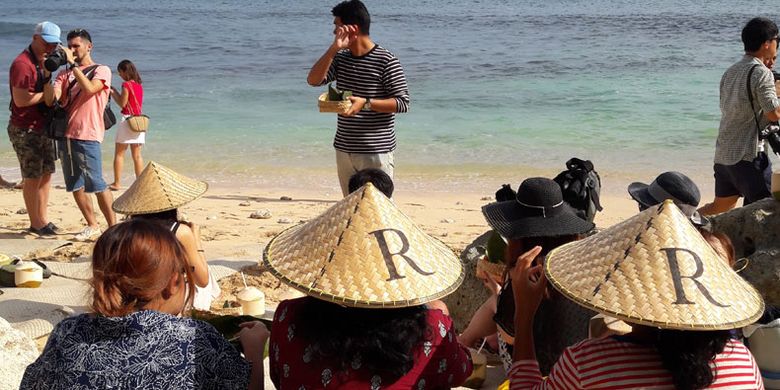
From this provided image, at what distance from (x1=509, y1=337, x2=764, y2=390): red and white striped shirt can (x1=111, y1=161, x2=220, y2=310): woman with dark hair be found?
90.6 inches

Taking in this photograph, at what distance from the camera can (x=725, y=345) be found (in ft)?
8.39

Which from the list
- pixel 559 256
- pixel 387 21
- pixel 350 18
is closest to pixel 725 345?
pixel 559 256

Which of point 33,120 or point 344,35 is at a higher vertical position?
point 344,35

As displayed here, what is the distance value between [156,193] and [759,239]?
3.15m

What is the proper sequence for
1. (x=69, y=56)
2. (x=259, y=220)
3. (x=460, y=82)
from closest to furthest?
(x=69, y=56)
(x=259, y=220)
(x=460, y=82)

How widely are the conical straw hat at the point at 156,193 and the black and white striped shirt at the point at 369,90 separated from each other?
151cm

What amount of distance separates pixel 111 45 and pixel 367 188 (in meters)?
26.9

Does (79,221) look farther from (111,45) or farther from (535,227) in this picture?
(111,45)

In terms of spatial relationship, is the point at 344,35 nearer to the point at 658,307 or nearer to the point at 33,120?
the point at 33,120

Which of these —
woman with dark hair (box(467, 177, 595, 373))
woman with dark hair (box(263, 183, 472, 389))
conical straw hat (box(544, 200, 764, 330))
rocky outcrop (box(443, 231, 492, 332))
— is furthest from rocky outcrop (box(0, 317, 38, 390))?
conical straw hat (box(544, 200, 764, 330))

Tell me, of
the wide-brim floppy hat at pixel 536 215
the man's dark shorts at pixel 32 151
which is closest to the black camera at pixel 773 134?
the wide-brim floppy hat at pixel 536 215

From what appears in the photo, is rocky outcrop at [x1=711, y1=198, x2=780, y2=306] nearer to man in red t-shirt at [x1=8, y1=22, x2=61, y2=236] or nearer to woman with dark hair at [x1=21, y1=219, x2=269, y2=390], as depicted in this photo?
woman with dark hair at [x1=21, y1=219, x2=269, y2=390]

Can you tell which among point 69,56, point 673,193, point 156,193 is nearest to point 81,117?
point 69,56

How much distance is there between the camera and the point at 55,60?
23.0ft
